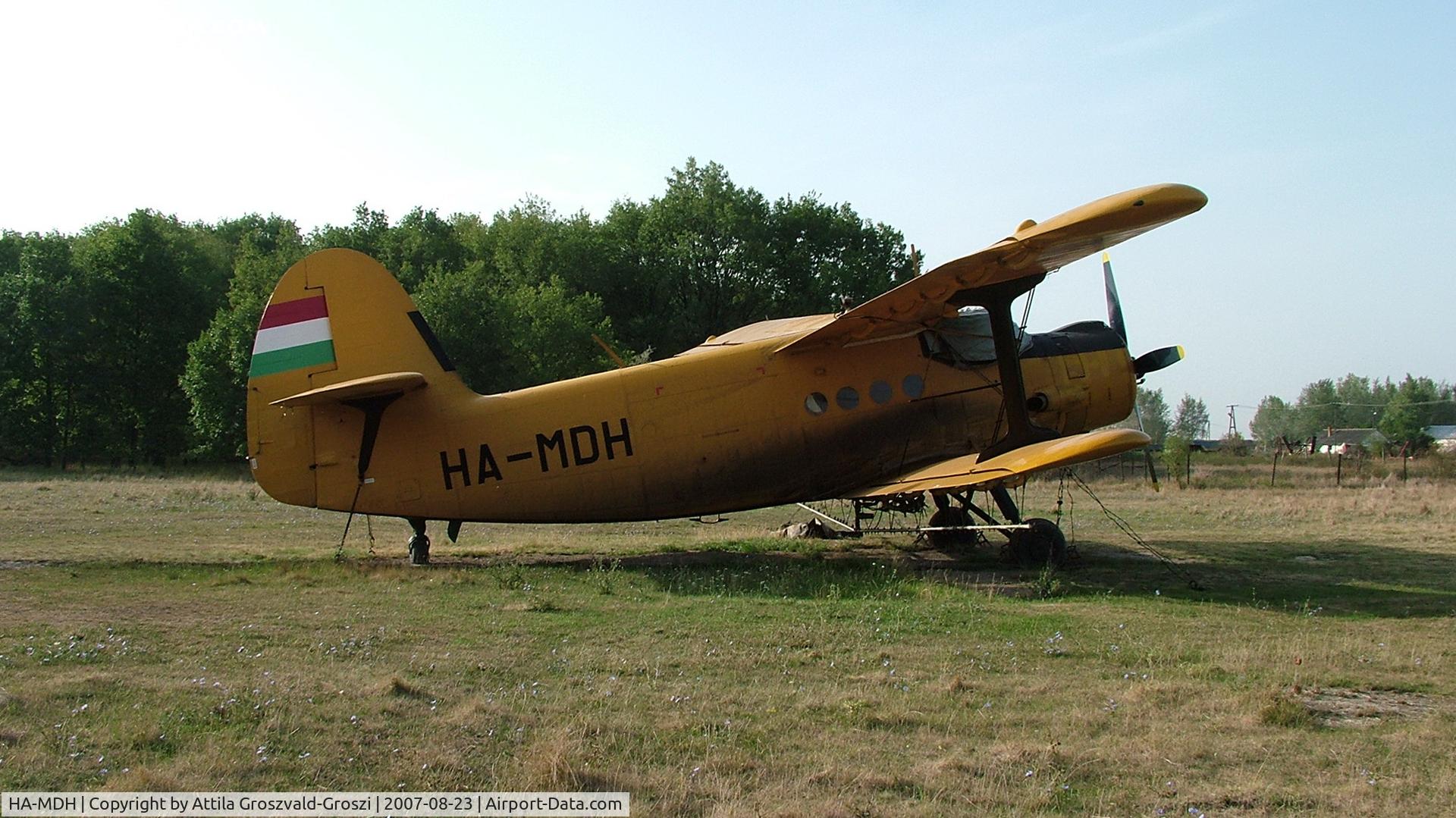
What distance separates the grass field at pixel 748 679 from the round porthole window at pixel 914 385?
242 centimetres

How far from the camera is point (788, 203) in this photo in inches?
2313

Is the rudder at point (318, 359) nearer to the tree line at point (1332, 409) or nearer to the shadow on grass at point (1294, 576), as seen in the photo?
the shadow on grass at point (1294, 576)

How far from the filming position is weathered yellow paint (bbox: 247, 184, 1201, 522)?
1290 cm

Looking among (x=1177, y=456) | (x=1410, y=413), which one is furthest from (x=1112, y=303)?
(x=1410, y=413)

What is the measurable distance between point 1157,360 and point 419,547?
1134 centimetres

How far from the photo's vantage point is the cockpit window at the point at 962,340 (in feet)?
46.0

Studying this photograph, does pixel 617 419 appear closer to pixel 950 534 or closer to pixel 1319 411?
pixel 950 534

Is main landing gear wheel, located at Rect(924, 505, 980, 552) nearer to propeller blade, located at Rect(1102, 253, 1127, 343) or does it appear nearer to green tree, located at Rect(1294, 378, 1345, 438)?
propeller blade, located at Rect(1102, 253, 1127, 343)

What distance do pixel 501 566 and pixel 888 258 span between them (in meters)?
47.3

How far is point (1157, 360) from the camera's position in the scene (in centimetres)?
1581

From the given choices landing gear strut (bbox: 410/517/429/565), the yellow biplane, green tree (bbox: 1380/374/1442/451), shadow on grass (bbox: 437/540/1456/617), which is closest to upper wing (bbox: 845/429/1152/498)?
the yellow biplane

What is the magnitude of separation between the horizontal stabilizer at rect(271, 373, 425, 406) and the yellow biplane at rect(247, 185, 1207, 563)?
2 cm

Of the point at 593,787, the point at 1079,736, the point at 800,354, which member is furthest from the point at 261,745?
the point at 800,354

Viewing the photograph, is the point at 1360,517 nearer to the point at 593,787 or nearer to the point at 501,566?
the point at 501,566
